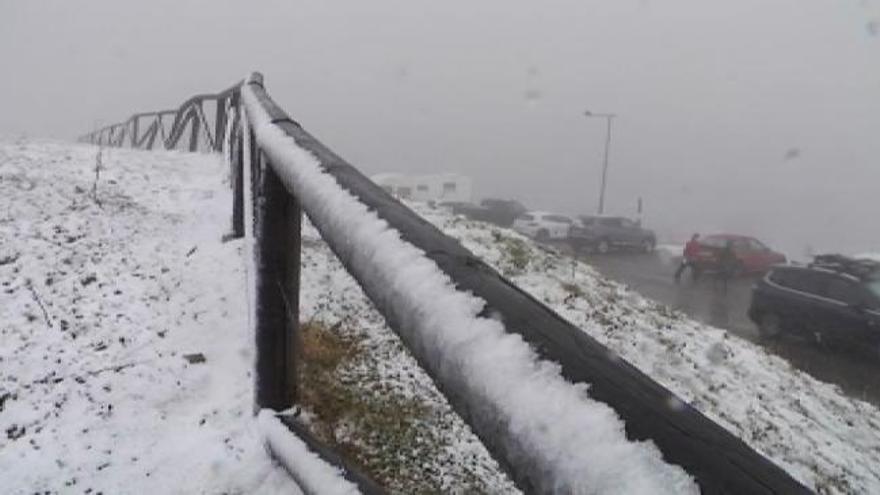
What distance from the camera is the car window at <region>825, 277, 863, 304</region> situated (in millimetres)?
12188

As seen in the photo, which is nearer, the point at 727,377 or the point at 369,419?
the point at 369,419

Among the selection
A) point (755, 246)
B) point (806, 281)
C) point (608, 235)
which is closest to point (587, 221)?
point (608, 235)

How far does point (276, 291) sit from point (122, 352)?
6.05ft

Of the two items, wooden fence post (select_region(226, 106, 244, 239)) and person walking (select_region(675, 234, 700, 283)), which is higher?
wooden fence post (select_region(226, 106, 244, 239))

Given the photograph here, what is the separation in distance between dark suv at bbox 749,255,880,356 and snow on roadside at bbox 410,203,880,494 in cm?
445

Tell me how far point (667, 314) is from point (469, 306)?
26.2 ft

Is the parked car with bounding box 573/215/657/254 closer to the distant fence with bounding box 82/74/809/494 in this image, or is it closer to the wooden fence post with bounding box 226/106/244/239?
the wooden fence post with bounding box 226/106/244/239

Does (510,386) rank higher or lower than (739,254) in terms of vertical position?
higher

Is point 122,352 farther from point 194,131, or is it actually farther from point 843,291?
point 843,291

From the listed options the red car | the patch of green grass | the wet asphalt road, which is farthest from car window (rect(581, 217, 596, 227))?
the patch of green grass

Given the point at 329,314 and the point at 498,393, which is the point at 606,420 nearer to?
the point at 498,393

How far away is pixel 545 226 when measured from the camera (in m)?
29.7

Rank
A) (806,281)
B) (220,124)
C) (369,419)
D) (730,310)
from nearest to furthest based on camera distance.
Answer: (369,419)
(220,124)
(806,281)
(730,310)

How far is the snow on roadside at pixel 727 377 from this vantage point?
5367 millimetres
